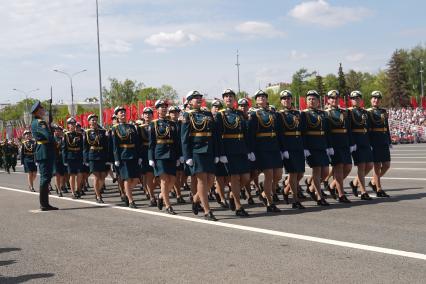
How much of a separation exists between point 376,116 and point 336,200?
1905mm

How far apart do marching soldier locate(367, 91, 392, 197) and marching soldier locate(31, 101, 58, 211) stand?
21.6 ft

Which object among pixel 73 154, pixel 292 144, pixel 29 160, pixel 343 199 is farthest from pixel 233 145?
pixel 29 160

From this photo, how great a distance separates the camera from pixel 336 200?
35.3 feet

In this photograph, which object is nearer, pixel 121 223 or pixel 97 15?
pixel 121 223

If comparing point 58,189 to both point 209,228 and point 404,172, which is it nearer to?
point 209,228

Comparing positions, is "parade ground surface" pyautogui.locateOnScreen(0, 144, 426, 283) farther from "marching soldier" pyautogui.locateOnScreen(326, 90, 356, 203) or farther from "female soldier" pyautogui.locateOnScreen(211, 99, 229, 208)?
"marching soldier" pyautogui.locateOnScreen(326, 90, 356, 203)

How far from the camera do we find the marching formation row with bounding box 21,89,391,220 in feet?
30.2

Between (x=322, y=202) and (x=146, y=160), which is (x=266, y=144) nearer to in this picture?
(x=322, y=202)

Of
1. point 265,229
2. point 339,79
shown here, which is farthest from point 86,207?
point 339,79

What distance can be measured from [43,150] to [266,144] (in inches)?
188

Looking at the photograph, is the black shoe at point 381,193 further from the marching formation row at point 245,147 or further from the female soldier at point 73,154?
the female soldier at point 73,154

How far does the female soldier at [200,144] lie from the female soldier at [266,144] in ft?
2.80

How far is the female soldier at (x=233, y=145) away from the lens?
366 inches

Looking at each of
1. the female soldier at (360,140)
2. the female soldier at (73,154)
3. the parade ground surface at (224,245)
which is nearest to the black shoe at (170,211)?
the parade ground surface at (224,245)
